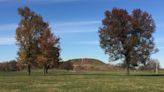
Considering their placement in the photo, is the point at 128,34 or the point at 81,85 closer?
the point at 81,85

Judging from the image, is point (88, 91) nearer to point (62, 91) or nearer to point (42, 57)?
point (62, 91)

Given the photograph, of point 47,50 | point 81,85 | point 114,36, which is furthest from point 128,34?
point 81,85

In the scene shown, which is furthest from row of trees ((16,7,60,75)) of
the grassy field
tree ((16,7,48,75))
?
the grassy field

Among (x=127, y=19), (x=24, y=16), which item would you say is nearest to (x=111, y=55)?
(x=127, y=19)

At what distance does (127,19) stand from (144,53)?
23.0 feet

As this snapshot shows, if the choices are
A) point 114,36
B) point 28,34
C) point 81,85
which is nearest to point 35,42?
point 28,34

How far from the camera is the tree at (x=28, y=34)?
7356 centimetres

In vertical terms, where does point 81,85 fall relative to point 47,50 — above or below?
below

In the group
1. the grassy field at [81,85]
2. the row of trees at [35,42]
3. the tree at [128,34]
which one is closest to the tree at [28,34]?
the row of trees at [35,42]

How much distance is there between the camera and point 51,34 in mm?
79062

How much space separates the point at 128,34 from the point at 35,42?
56.4ft

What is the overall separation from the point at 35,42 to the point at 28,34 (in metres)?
2.57

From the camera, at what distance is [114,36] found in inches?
2965

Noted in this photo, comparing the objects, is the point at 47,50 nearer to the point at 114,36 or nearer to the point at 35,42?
the point at 35,42
